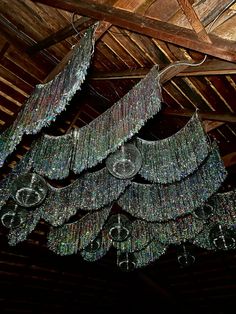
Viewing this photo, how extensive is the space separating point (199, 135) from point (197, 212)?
1.42 metres

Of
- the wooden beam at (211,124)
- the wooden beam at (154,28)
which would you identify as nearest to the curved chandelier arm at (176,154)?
the wooden beam at (211,124)

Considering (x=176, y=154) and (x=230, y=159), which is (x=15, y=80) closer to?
(x=176, y=154)

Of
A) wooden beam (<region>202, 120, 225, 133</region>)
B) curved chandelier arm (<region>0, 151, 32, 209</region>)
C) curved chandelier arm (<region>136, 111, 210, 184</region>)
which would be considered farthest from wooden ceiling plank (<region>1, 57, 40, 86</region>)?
wooden beam (<region>202, 120, 225, 133</region>)

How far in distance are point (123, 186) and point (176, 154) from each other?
0.85 meters

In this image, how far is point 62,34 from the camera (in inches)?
124

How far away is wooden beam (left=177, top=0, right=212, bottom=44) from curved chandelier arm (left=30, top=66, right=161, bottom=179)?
0.54 meters

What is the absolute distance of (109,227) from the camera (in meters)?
4.57

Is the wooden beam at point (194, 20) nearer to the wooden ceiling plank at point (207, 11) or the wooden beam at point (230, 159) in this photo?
the wooden ceiling plank at point (207, 11)

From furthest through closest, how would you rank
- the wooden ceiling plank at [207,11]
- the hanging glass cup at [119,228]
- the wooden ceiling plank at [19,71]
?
the hanging glass cup at [119,228], the wooden ceiling plank at [19,71], the wooden ceiling plank at [207,11]

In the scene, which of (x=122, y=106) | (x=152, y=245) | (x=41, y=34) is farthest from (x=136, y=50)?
(x=152, y=245)

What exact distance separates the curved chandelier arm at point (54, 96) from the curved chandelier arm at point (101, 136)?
26.2 inches

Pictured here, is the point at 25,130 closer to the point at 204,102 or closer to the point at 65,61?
the point at 65,61

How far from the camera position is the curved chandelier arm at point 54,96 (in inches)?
87.9

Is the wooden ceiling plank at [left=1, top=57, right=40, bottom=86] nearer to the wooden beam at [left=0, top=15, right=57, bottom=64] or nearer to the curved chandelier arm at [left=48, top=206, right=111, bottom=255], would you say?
the wooden beam at [left=0, top=15, right=57, bottom=64]
